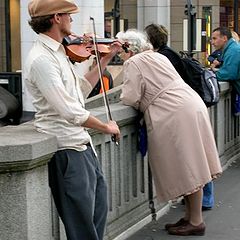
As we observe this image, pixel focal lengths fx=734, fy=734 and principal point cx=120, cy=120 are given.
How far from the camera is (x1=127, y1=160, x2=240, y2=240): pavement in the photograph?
6137mm

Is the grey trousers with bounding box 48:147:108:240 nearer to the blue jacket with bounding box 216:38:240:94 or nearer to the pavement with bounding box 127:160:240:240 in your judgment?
the pavement with bounding box 127:160:240:240

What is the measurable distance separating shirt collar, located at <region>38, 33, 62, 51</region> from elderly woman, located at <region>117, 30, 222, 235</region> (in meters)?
1.57

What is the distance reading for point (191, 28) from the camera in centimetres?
1282

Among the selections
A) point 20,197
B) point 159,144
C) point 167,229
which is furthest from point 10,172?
point 167,229

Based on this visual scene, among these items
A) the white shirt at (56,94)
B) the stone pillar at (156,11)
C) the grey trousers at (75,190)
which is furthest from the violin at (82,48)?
the stone pillar at (156,11)

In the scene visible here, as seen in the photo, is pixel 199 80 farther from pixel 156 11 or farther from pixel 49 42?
pixel 156 11

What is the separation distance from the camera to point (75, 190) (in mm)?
4141

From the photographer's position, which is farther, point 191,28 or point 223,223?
point 191,28

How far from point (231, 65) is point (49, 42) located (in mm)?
5254

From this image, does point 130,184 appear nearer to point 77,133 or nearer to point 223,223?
point 223,223

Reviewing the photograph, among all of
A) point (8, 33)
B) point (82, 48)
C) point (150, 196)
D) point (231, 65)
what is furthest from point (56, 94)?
point (8, 33)

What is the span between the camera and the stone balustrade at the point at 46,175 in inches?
151

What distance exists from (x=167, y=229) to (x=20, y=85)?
26.0 feet

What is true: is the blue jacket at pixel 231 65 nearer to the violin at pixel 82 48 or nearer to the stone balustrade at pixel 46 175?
the stone balustrade at pixel 46 175
